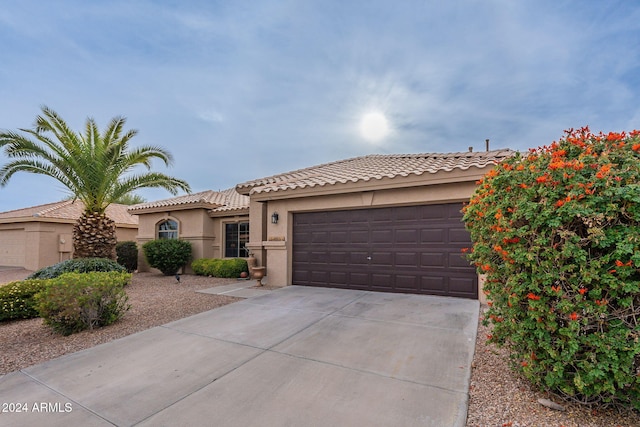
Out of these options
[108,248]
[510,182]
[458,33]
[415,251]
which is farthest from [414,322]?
[108,248]

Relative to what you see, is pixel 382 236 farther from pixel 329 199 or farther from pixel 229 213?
pixel 229 213

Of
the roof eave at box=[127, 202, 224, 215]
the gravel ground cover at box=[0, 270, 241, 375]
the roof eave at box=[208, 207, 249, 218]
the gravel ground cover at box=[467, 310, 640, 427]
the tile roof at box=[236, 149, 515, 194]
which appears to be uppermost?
the tile roof at box=[236, 149, 515, 194]

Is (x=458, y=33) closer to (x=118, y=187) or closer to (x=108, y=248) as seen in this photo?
(x=118, y=187)

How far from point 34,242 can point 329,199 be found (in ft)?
61.8

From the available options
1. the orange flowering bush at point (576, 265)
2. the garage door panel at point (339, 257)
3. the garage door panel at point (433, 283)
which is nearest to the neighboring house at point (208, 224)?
the garage door panel at point (339, 257)

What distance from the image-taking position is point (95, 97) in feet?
40.7

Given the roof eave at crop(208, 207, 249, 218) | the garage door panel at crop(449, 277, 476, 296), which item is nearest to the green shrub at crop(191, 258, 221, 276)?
the roof eave at crop(208, 207, 249, 218)

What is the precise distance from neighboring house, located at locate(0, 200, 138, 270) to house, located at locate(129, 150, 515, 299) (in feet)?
44.9

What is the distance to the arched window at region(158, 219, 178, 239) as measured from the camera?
1545 centimetres

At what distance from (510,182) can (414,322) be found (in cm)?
352

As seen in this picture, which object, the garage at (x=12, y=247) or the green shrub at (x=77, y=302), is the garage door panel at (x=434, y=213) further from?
the garage at (x=12, y=247)

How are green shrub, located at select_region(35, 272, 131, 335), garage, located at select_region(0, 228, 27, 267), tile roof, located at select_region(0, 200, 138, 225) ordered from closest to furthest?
green shrub, located at select_region(35, 272, 131, 335), tile roof, located at select_region(0, 200, 138, 225), garage, located at select_region(0, 228, 27, 267)

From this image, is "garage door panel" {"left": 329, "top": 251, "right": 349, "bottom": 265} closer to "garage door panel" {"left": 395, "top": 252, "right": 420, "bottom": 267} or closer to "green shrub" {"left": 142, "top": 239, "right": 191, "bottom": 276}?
"garage door panel" {"left": 395, "top": 252, "right": 420, "bottom": 267}

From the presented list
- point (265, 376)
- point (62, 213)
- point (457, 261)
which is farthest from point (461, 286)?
point (62, 213)
